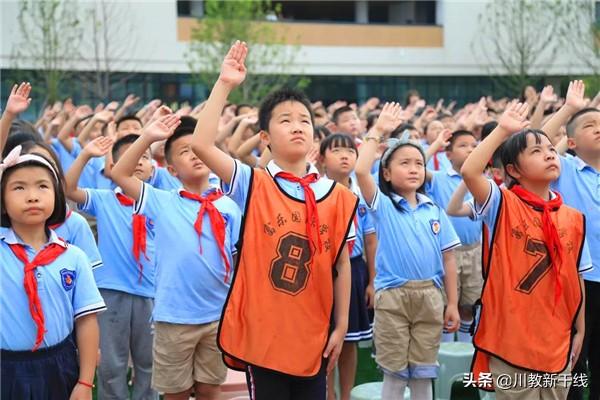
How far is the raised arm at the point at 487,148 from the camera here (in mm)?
3354

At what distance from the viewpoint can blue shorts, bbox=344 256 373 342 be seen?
15.4 feet

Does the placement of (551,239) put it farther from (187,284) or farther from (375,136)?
(187,284)

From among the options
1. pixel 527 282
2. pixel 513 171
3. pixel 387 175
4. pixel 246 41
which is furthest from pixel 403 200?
pixel 246 41

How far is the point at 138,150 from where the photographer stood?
342 centimetres

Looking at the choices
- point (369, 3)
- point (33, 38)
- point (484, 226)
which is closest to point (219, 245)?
point (484, 226)

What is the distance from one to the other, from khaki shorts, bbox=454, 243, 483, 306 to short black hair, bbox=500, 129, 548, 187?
6.09ft

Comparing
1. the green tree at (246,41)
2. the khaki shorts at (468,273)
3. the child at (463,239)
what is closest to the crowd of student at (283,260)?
the child at (463,239)

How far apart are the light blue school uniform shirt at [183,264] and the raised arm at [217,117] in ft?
2.59

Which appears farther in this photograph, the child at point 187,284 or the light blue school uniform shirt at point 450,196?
the light blue school uniform shirt at point 450,196

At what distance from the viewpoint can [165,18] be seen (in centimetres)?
2423

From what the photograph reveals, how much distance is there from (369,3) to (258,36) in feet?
25.2

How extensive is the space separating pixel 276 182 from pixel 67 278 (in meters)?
0.91

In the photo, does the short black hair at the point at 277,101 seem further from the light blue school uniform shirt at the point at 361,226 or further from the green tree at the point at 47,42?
the green tree at the point at 47,42

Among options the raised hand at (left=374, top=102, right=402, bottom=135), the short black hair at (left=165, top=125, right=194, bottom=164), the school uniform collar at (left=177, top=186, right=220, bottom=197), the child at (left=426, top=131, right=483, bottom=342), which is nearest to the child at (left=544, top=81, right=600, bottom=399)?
the raised hand at (left=374, top=102, right=402, bottom=135)
